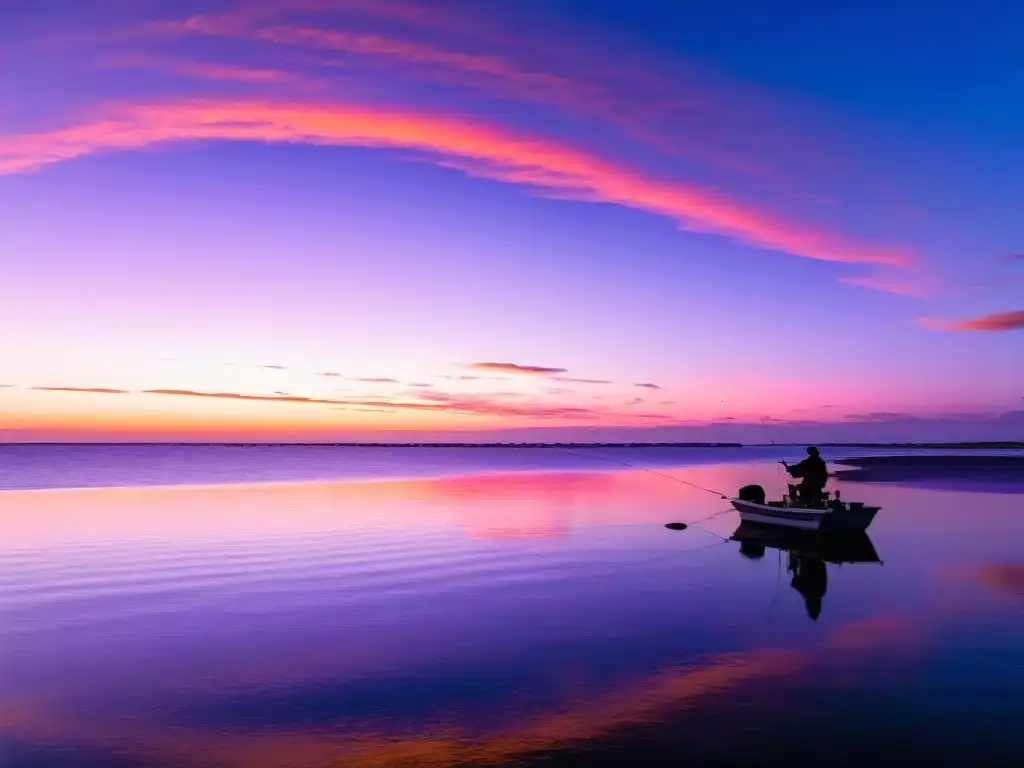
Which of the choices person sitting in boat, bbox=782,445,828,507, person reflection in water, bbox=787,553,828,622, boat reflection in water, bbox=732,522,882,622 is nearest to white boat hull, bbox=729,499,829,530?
boat reflection in water, bbox=732,522,882,622

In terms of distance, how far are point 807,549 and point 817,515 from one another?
4.82 feet

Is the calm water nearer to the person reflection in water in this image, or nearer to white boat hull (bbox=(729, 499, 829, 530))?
the person reflection in water

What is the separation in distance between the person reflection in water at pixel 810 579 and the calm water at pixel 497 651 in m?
0.33

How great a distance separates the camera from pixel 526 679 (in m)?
14.6

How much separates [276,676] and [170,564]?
14.4 meters

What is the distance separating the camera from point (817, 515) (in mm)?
32438

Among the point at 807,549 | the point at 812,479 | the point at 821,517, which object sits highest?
the point at 812,479

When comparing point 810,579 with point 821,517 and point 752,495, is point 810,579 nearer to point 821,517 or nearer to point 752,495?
point 821,517

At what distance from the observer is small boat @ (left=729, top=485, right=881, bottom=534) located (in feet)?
105

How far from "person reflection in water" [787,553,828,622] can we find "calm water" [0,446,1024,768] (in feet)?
1.09

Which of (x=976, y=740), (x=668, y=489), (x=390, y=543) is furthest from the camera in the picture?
(x=668, y=489)

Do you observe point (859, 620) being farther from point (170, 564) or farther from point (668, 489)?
point (668, 489)

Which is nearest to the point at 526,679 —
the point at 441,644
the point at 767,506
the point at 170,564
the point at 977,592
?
the point at 441,644

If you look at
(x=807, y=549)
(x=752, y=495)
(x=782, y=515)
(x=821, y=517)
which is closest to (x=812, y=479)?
(x=821, y=517)
